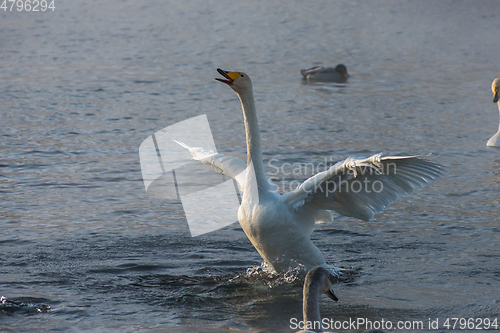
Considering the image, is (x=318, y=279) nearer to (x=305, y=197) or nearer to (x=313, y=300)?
(x=313, y=300)

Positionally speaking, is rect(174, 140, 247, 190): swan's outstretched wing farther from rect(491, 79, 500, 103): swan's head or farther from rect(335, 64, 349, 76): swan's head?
rect(335, 64, 349, 76): swan's head

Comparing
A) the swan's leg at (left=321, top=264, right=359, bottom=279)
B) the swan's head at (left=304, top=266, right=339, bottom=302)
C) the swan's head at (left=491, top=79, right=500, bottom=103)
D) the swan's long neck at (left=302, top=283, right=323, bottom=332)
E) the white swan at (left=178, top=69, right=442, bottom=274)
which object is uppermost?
the swan's head at (left=491, top=79, right=500, bottom=103)

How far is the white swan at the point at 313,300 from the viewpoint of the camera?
4883 mm

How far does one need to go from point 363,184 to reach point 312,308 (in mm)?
1506

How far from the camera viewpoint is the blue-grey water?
6.14 m

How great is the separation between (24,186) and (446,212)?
259 inches

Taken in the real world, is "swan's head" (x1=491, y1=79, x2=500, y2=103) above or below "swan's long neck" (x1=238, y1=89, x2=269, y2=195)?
above

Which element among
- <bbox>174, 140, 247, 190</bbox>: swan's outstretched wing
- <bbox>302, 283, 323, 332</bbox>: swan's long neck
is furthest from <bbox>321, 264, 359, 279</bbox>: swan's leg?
<bbox>174, 140, 247, 190</bbox>: swan's outstretched wing

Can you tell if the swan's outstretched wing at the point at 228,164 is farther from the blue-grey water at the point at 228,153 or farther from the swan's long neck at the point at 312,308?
the swan's long neck at the point at 312,308

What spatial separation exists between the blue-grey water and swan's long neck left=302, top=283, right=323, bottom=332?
2.42ft

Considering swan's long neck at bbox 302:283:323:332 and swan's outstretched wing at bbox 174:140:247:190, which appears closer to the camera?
swan's long neck at bbox 302:283:323:332

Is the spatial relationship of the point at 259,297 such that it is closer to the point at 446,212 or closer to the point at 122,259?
the point at 122,259

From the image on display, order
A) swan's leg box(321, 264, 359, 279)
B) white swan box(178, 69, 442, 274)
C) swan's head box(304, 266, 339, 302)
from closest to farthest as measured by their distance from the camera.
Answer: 1. swan's head box(304, 266, 339, 302)
2. white swan box(178, 69, 442, 274)
3. swan's leg box(321, 264, 359, 279)

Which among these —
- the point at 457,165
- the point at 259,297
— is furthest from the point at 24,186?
the point at 457,165
